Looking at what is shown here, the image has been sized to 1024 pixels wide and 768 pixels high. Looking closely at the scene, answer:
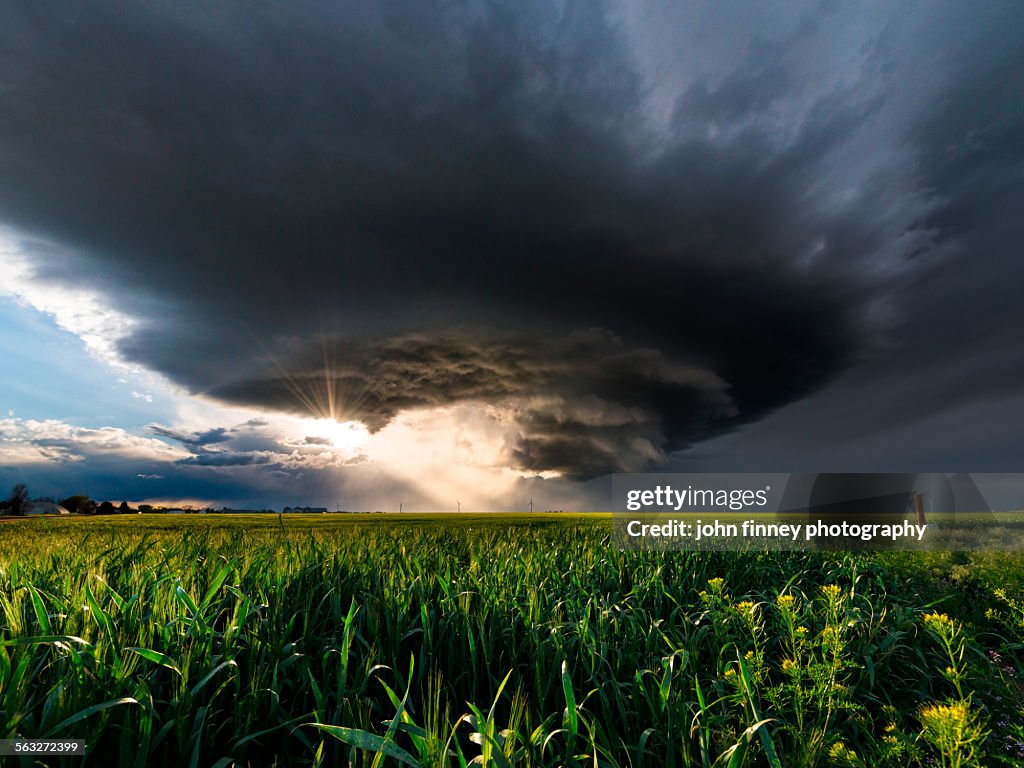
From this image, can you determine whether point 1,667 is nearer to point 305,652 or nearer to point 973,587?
point 305,652

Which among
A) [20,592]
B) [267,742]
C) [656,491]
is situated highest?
[656,491]

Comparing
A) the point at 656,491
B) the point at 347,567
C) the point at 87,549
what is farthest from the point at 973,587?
the point at 87,549

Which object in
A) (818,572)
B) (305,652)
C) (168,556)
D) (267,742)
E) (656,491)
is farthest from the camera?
(656,491)

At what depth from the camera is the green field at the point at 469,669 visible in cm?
270

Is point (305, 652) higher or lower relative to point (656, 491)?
lower

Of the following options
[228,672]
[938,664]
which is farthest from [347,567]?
[938,664]

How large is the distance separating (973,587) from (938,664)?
3136mm

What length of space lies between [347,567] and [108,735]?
3.19 m

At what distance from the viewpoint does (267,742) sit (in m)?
3.12

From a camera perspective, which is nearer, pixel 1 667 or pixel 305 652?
pixel 1 667

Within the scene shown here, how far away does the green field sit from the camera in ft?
8.85

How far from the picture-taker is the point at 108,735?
2795 mm

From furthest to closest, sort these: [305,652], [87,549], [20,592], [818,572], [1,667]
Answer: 1. [818,572]
2. [87,549]
3. [20,592]
4. [305,652]
5. [1,667]

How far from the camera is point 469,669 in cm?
410
